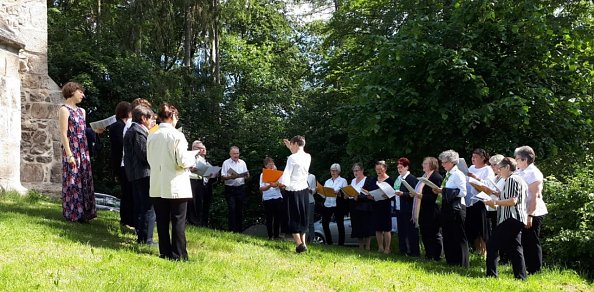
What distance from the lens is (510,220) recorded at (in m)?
7.59

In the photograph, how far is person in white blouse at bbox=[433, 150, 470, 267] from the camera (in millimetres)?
8617

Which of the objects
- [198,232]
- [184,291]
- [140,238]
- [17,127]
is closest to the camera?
[184,291]

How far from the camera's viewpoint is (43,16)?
13.3m

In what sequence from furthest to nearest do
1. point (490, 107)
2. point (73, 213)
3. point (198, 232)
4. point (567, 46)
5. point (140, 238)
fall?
point (567, 46) < point (490, 107) < point (198, 232) < point (73, 213) < point (140, 238)

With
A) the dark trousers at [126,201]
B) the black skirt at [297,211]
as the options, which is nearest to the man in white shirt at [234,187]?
the black skirt at [297,211]

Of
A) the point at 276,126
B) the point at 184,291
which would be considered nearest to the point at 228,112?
the point at 276,126

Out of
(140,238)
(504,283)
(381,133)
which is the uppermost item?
(381,133)

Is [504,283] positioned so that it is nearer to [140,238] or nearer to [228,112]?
[140,238]

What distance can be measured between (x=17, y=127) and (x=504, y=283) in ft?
26.9

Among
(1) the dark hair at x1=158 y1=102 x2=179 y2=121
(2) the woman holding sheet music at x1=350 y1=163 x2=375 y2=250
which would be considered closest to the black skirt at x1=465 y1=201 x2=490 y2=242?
(2) the woman holding sheet music at x1=350 y1=163 x2=375 y2=250

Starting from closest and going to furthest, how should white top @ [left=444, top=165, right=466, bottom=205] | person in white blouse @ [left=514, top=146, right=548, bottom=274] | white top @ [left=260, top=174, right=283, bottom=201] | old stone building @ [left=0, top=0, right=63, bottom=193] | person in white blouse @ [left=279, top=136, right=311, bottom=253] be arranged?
person in white blouse @ [left=514, top=146, right=548, bottom=274] → white top @ [left=444, top=165, right=466, bottom=205] → person in white blouse @ [left=279, top=136, right=311, bottom=253] → white top @ [left=260, top=174, right=283, bottom=201] → old stone building @ [left=0, top=0, right=63, bottom=193]

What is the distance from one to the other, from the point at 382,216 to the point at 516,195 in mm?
3895

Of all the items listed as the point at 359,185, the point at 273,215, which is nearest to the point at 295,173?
the point at 359,185

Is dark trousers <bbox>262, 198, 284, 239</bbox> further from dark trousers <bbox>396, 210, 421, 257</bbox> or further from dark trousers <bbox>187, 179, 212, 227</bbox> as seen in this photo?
dark trousers <bbox>396, 210, 421, 257</bbox>
